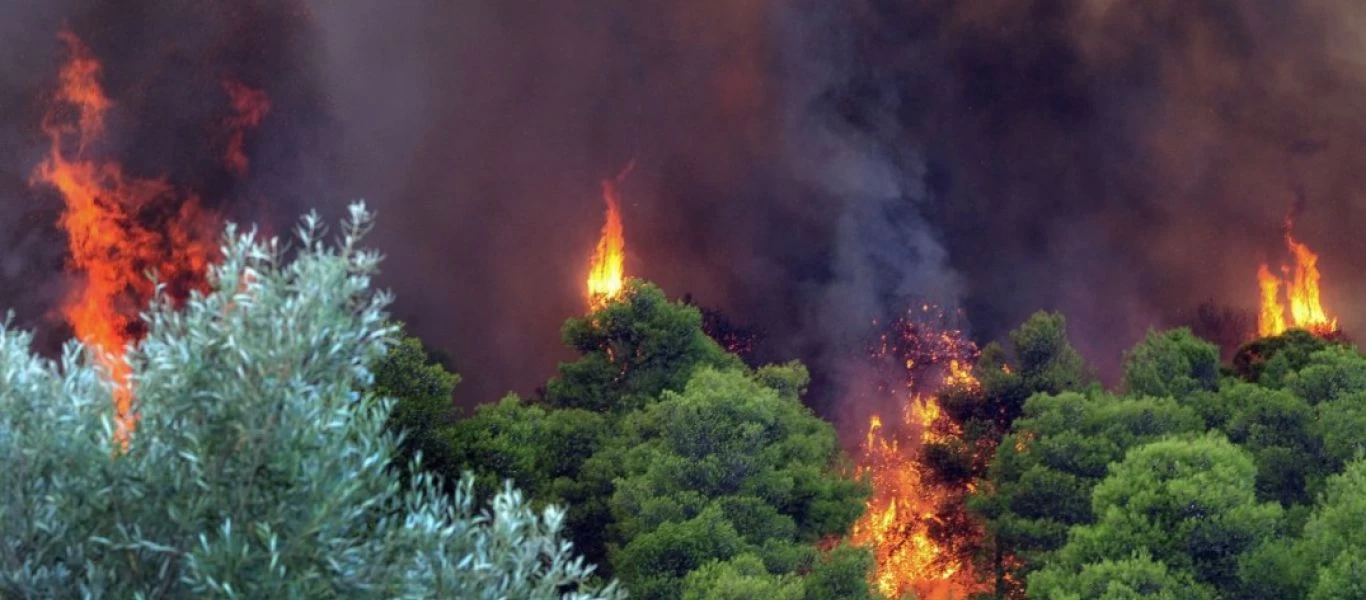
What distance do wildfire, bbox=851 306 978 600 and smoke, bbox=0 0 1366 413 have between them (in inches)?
71.4

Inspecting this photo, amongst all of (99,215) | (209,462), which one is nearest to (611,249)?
(99,215)

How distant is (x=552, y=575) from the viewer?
37.4 feet

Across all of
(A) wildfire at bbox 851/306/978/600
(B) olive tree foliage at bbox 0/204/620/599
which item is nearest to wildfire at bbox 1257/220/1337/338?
(A) wildfire at bbox 851/306/978/600

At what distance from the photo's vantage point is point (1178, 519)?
27.9 metres

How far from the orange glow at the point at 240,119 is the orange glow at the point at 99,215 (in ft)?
8.64

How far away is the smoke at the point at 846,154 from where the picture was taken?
5403 cm

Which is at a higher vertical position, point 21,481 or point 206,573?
point 21,481

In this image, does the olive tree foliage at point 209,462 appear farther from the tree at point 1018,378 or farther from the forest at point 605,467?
the tree at point 1018,378

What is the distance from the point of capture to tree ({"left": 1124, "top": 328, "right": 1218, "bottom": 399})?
1586 inches

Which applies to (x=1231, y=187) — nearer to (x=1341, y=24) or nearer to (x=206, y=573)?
(x=1341, y=24)

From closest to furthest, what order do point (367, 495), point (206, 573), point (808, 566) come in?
1. point (206, 573)
2. point (367, 495)
3. point (808, 566)

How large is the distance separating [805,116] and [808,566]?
33.3 m

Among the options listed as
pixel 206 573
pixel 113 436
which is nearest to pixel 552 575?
pixel 206 573

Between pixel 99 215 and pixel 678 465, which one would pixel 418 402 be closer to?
pixel 678 465
